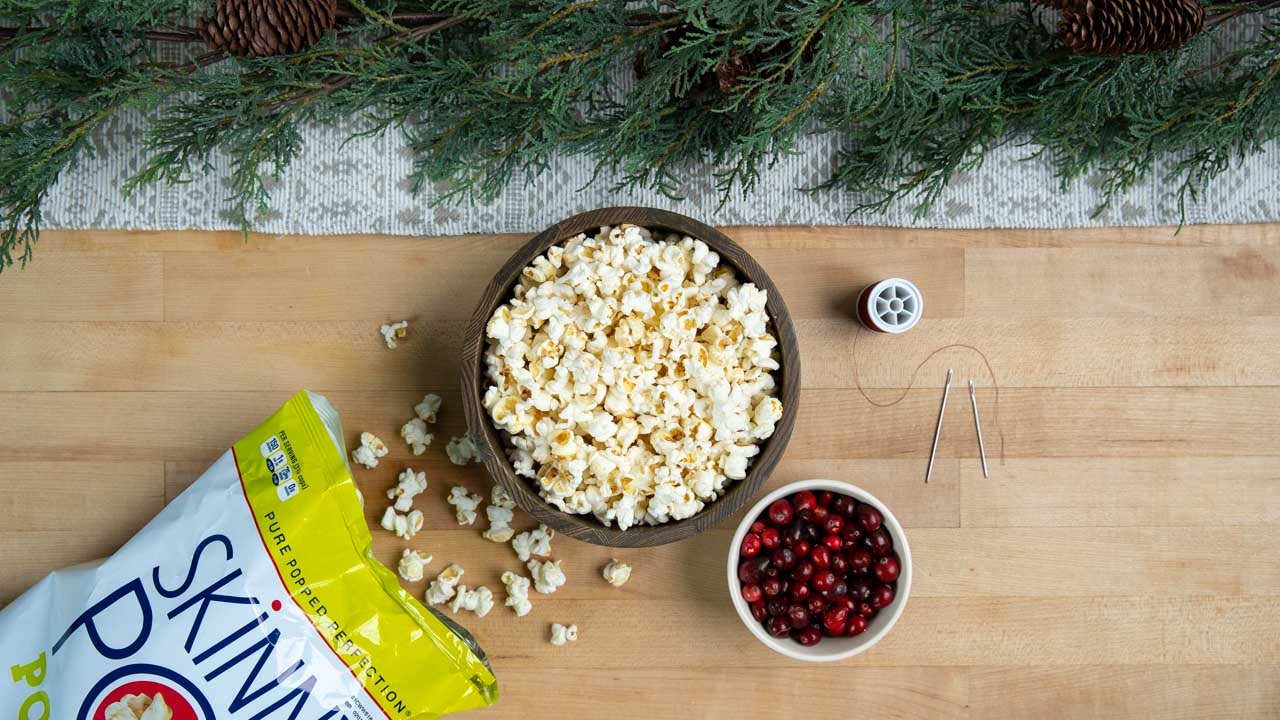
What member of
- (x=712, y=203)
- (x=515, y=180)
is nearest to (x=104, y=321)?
(x=515, y=180)

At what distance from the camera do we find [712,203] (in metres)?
1.33

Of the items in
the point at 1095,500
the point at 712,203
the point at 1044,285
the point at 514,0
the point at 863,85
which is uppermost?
the point at 514,0

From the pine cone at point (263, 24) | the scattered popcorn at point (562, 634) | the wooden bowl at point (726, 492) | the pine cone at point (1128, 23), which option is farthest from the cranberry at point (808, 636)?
the pine cone at point (263, 24)

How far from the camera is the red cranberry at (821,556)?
3.96 feet

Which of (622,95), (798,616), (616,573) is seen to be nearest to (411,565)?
(616,573)

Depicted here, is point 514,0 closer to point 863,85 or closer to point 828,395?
Answer: point 863,85

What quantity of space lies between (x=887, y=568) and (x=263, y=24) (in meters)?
1.11

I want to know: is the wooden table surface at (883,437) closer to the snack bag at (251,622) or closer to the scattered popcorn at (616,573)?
the scattered popcorn at (616,573)

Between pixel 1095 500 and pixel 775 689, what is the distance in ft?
1.95

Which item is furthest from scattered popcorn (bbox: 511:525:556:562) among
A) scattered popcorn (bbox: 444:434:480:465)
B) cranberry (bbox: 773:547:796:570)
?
cranberry (bbox: 773:547:796:570)

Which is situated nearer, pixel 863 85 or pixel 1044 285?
pixel 863 85

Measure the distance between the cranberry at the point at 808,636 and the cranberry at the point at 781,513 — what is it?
0.51 ft

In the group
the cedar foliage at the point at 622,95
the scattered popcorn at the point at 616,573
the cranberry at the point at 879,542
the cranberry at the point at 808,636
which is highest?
the cedar foliage at the point at 622,95

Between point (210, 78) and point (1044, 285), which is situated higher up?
point (210, 78)
